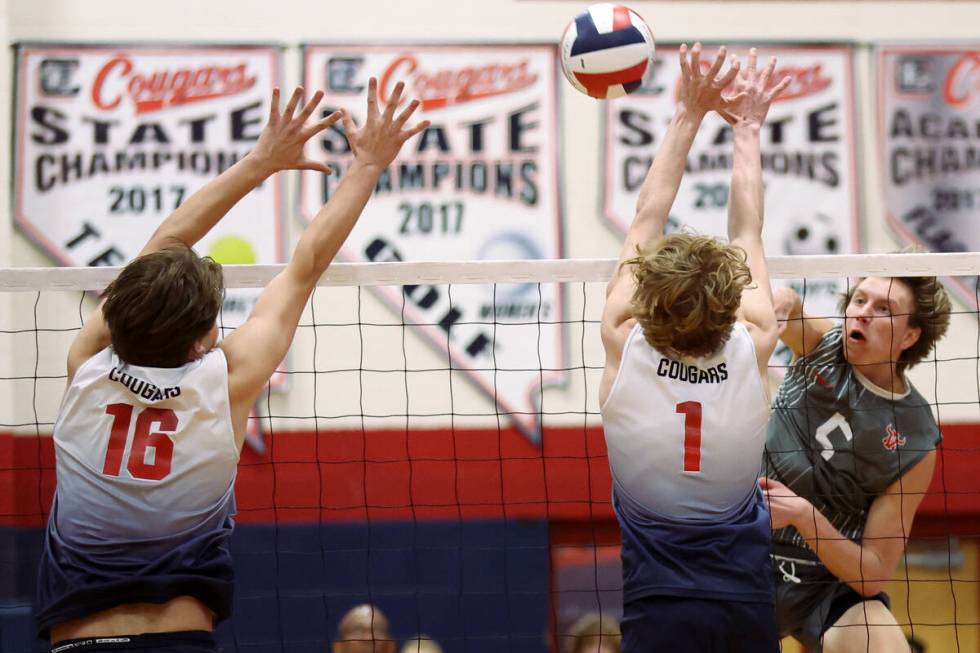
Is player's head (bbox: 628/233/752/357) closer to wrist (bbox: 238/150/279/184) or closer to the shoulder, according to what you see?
the shoulder

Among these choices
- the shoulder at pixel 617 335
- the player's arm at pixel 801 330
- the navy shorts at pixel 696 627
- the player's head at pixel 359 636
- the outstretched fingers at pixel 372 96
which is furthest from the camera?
the player's head at pixel 359 636

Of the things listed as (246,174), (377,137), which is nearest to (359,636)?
(246,174)

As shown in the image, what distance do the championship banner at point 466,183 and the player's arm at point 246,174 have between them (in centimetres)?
450

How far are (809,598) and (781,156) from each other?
174 inches

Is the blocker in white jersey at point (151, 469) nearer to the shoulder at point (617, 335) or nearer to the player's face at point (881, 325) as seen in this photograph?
the shoulder at point (617, 335)

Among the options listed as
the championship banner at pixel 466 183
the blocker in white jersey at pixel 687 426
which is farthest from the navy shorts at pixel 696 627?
the championship banner at pixel 466 183

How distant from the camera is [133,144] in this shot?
8.13 m

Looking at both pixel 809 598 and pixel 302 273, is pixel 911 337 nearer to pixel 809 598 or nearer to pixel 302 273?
pixel 809 598

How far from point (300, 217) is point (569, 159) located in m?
1.99

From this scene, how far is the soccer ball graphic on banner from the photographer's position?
428 centimetres

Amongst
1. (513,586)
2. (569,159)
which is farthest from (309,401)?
(569,159)

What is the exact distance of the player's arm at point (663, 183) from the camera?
3.15 meters

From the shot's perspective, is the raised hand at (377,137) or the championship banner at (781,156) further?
the championship banner at (781,156)

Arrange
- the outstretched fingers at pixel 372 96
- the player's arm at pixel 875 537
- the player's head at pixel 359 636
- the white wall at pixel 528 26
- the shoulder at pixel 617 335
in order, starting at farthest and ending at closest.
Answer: the white wall at pixel 528 26 < the player's head at pixel 359 636 < the player's arm at pixel 875 537 < the outstretched fingers at pixel 372 96 < the shoulder at pixel 617 335
